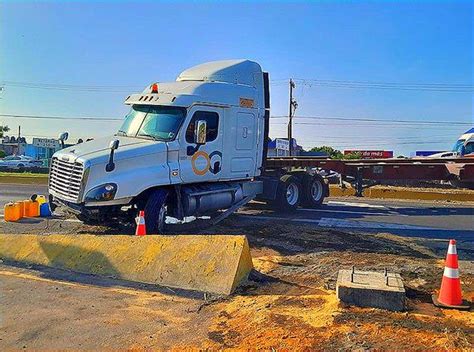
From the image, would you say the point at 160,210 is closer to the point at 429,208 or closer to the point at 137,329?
the point at 137,329

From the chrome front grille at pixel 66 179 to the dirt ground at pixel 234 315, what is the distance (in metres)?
2.10

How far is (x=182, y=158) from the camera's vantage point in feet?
30.3

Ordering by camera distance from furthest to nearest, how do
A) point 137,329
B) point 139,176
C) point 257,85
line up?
point 257,85, point 139,176, point 137,329

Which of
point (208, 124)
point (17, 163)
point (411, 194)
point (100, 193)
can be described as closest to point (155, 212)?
point (100, 193)

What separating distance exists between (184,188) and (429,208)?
8.71 m

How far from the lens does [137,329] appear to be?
4262 millimetres

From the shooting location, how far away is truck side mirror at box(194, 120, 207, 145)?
938 centimetres

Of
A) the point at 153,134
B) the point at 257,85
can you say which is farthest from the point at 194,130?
the point at 257,85

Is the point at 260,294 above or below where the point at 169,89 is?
below

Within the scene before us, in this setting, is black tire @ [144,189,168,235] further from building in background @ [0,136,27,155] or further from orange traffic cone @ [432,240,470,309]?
building in background @ [0,136,27,155]

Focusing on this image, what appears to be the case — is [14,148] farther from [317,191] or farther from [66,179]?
[66,179]

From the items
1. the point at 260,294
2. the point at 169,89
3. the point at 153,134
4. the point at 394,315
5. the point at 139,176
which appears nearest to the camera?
the point at 394,315

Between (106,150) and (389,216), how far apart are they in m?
7.94

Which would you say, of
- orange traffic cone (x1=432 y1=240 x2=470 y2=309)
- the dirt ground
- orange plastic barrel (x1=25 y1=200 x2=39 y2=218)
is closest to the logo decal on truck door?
the dirt ground
